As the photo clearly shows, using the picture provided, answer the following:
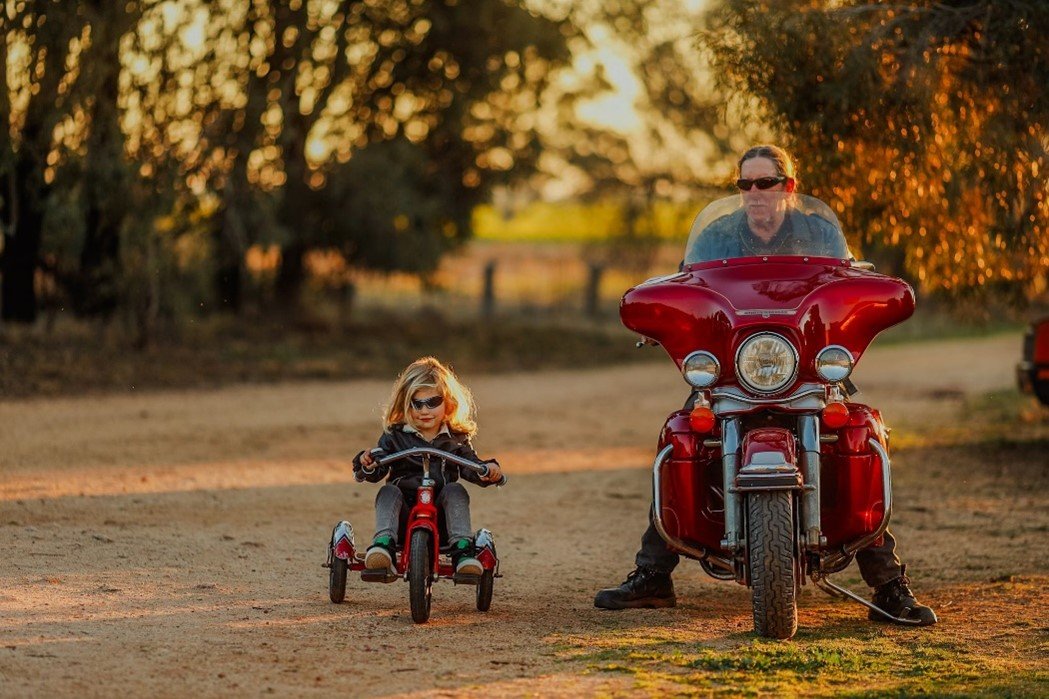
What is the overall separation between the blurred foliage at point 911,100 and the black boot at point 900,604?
13.2 feet

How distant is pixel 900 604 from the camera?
23.9 ft

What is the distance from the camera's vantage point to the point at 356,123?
77.0ft

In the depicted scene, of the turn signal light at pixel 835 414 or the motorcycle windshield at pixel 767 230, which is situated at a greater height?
the motorcycle windshield at pixel 767 230

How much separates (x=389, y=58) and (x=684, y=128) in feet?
24.0

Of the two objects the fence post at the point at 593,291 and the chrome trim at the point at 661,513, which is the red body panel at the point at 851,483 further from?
the fence post at the point at 593,291

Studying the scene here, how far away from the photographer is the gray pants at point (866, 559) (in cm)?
736

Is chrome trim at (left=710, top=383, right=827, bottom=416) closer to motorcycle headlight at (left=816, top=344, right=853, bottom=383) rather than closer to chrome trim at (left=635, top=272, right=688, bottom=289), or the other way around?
motorcycle headlight at (left=816, top=344, right=853, bottom=383)

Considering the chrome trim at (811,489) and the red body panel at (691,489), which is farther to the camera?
the red body panel at (691,489)

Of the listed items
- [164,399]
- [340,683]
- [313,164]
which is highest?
[313,164]

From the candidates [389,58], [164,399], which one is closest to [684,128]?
[389,58]

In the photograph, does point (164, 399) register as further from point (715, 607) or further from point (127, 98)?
point (715, 607)

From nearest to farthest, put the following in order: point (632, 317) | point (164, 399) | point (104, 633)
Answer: point (104, 633) < point (632, 317) < point (164, 399)

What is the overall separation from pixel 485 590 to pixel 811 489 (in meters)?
1.54

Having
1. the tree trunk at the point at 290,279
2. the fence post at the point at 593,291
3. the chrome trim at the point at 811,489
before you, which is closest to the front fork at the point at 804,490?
the chrome trim at the point at 811,489
